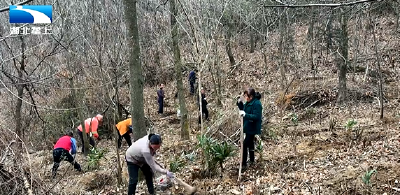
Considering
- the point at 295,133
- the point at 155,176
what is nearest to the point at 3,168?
the point at 155,176

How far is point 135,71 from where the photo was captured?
769cm

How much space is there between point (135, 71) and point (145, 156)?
80.6 inches

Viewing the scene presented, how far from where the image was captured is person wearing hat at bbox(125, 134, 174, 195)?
623 centimetres

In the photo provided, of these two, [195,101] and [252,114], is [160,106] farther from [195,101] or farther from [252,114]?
[252,114]

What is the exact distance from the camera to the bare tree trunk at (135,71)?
7582 mm

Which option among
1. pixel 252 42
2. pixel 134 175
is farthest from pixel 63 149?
pixel 252 42

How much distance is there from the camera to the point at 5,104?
14.3 m

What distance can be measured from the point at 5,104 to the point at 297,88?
11389 mm

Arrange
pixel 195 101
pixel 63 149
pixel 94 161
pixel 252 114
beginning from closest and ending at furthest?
pixel 252 114 < pixel 63 149 < pixel 94 161 < pixel 195 101

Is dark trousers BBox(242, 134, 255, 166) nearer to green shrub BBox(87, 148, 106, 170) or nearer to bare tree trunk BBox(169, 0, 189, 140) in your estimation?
green shrub BBox(87, 148, 106, 170)

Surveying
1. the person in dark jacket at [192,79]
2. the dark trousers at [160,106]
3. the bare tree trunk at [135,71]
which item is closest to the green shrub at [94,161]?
the bare tree trunk at [135,71]

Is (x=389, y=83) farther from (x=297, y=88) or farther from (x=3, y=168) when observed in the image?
(x=3, y=168)

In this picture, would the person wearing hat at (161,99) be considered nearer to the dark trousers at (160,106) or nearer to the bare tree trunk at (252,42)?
the dark trousers at (160,106)

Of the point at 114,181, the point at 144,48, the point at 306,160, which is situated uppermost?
the point at 144,48
